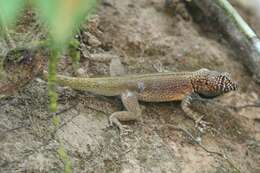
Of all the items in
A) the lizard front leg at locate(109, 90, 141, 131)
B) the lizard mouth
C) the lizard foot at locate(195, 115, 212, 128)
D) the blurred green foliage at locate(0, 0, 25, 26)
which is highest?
the blurred green foliage at locate(0, 0, 25, 26)

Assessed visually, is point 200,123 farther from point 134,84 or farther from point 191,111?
point 134,84

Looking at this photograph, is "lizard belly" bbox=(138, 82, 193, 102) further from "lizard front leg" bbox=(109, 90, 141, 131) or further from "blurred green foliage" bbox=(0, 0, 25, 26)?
"blurred green foliage" bbox=(0, 0, 25, 26)

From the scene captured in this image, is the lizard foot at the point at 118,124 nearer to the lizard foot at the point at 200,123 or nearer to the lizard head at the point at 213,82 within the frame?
the lizard foot at the point at 200,123

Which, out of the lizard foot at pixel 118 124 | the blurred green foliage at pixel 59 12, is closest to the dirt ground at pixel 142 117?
the lizard foot at pixel 118 124

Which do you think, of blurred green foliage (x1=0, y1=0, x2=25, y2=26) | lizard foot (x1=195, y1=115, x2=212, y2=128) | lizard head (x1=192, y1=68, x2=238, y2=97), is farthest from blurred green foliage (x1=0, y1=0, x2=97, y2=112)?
lizard head (x1=192, y1=68, x2=238, y2=97)

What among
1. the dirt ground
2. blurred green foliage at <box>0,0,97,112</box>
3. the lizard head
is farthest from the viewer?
the lizard head

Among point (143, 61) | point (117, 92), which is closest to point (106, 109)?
point (117, 92)

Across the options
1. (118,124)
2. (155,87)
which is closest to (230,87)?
(155,87)
